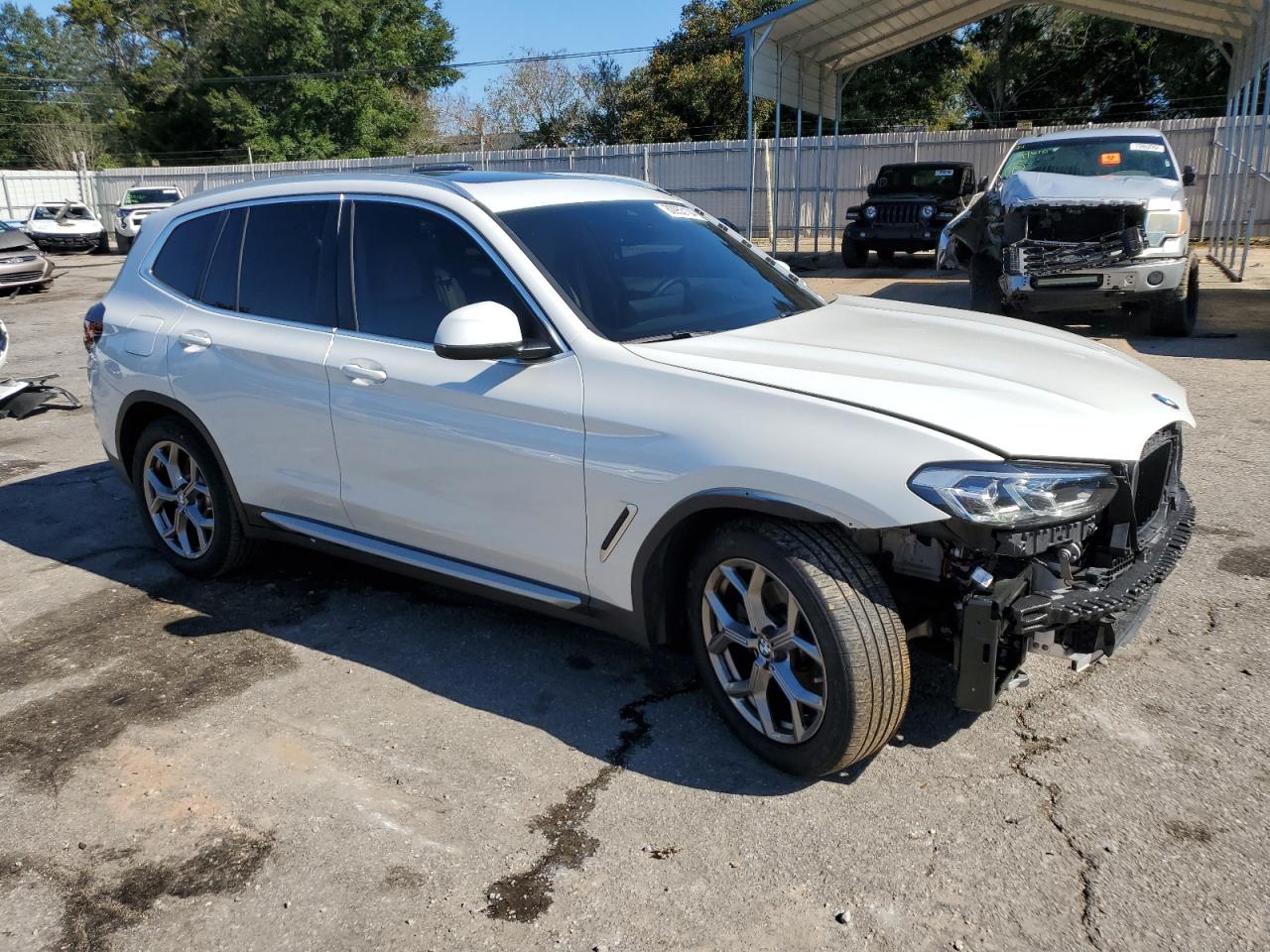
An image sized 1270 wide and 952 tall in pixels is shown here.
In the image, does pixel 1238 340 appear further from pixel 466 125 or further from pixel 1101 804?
pixel 466 125

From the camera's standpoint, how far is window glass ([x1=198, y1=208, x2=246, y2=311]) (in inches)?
186

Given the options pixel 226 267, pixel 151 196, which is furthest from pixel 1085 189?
pixel 151 196

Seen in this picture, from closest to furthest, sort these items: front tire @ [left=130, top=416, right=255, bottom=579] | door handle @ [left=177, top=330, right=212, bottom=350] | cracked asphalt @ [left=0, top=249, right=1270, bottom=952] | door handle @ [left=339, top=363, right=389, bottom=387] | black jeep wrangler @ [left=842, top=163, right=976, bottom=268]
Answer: cracked asphalt @ [left=0, top=249, right=1270, bottom=952] < door handle @ [left=339, top=363, right=389, bottom=387] < door handle @ [left=177, top=330, right=212, bottom=350] < front tire @ [left=130, top=416, right=255, bottom=579] < black jeep wrangler @ [left=842, top=163, right=976, bottom=268]

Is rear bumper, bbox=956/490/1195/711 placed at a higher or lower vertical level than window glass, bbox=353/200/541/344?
lower

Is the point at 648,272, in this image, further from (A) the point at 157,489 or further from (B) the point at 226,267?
(A) the point at 157,489

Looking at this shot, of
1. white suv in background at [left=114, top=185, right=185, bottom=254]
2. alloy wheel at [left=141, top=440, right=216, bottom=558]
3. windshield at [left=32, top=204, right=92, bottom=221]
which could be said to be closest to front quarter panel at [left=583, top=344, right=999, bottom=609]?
alloy wheel at [left=141, top=440, right=216, bottom=558]

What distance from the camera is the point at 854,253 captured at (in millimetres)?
19438

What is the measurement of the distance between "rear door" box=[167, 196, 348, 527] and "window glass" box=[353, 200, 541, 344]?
186mm

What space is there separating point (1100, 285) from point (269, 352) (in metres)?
8.12

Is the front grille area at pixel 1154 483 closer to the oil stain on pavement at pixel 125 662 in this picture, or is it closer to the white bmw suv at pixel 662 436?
the white bmw suv at pixel 662 436

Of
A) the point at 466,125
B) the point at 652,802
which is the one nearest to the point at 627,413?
the point at 652,802

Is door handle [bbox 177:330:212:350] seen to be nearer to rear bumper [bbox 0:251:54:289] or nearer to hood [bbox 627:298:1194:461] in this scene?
hood [bbox 627:298:1194:461]

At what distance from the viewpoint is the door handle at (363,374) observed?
13.0 ft

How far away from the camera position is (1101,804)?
122 inches
